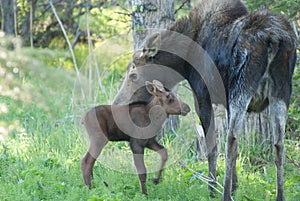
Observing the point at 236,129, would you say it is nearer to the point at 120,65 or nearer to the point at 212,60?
the point at 212,60

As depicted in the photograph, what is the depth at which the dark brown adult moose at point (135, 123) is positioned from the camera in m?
5.91

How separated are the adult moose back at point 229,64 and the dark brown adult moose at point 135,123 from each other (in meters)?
0.31

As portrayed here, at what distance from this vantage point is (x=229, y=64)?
17.2ft

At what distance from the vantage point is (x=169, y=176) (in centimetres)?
635

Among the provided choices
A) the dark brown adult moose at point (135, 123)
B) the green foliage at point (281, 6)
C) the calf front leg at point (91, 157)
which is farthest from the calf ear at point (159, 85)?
the green foliage at point (281, 6)

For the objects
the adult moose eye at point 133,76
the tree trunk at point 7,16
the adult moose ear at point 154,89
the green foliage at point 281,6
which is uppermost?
the tree trunk at point 7,16

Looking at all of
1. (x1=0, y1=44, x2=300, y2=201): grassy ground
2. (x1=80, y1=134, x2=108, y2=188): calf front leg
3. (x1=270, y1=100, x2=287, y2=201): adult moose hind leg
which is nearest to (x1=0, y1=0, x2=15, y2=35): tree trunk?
(x1=0, y1=44, x2=300, y2=201): grassy ground

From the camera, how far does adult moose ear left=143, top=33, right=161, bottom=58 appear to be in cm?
629

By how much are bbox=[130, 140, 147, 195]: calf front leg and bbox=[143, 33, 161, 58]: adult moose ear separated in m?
1.06

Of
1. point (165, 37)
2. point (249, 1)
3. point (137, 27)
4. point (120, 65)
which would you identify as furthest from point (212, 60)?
point (120, 65)

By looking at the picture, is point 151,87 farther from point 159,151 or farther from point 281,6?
point 281,6

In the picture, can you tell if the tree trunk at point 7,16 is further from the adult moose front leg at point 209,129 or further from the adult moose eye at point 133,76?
the adult moose front leg at point 209,129

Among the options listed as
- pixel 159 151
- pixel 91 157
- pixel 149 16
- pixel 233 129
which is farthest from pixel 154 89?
pixel 149 16

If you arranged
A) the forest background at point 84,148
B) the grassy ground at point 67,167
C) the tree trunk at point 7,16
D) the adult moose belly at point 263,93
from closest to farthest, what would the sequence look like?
1. the adult moose belly at point 263,93
2. the grassy ground at point 67,167
3. the forest background at point 84,148
4. the tree trunk at point 7,16
